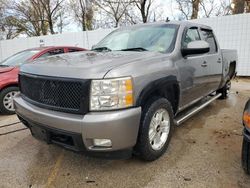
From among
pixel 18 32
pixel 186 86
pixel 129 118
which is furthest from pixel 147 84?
pixel 18 32

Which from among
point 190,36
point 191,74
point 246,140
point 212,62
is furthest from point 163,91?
point 212,62

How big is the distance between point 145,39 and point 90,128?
1.91 metres

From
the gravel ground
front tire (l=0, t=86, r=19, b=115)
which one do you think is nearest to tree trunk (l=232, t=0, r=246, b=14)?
the gravel ground

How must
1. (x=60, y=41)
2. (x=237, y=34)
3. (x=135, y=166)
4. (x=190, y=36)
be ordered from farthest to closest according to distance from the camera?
1. (x=60, y=41)
2. (x=237, y=34)
3. (x=190, y=36)
4. (x=135, y=166)

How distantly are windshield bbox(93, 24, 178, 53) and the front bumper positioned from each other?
4.30ft

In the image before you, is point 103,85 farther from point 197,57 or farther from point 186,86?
point 197,57

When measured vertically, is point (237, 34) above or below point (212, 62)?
above

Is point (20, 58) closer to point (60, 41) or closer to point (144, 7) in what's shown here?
point (60, 41)

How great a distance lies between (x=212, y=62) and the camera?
A: 4.33 m

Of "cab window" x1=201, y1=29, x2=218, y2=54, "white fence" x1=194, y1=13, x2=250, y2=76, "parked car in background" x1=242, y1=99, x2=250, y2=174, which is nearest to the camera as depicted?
"parked car in background" x1=242, y1=99, x2=250, y2=174

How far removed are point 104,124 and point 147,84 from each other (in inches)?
26.9

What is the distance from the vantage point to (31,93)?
285 cm

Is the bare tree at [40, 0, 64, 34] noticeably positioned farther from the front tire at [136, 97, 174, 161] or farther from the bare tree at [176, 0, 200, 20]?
the front tire at [136, 97, 174, 161]

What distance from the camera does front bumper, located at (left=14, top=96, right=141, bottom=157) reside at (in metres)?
2.22
